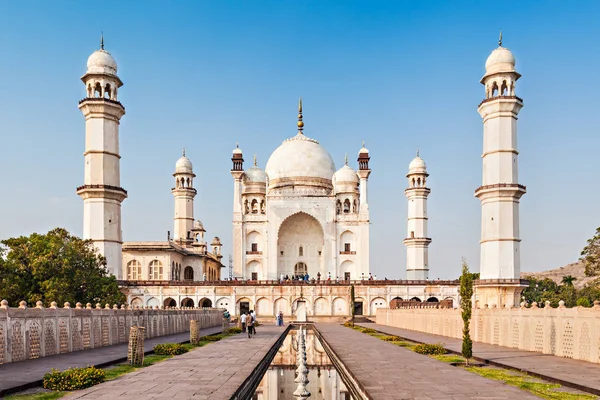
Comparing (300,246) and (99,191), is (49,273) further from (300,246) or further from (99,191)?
(300,246)

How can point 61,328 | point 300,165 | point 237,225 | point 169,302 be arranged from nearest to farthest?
point 61,328 → point 169,302 → point 237,225 → point 300,165

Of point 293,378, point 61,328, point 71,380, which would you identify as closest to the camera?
point 71,380

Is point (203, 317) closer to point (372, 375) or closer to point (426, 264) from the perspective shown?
point (372, 375)

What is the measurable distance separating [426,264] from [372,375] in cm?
4652

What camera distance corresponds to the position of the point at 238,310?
49.8 metres

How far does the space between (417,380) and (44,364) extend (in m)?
7.46

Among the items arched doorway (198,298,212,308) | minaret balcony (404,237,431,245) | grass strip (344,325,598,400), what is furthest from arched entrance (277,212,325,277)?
grass strip (344,325,598,400)

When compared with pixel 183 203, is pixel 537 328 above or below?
below

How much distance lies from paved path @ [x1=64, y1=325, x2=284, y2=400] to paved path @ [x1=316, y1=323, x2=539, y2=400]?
2.21m

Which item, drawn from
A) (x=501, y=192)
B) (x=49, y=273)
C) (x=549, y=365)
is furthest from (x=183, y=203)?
(x=549, y=365)

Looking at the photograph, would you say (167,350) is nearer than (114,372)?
No

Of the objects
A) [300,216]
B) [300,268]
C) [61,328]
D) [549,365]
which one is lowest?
[300,268]

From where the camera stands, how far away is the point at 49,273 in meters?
33.2

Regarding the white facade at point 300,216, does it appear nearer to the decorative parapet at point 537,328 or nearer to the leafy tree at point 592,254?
the leafy tree at point 592,254
